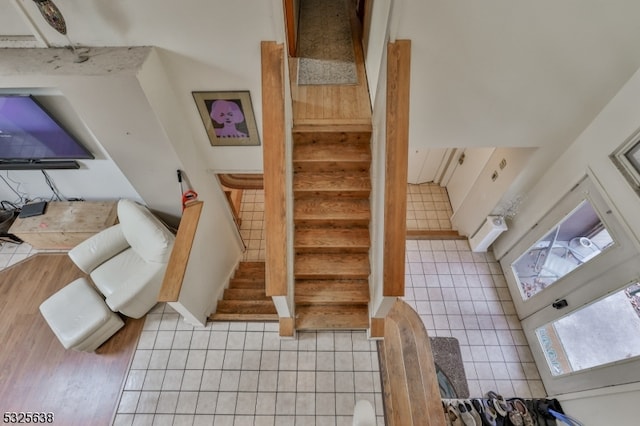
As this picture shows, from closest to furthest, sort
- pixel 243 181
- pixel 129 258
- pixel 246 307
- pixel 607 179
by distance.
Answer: pixel 607 179 < pixel 129 258 < pixel 246 307 < pixel 243 181

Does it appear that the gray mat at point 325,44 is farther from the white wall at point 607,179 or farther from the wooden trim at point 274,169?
the white wall at point 607,179

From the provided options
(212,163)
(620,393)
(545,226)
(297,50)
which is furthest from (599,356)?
(297,50)

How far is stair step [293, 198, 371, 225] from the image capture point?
2984 millimetres

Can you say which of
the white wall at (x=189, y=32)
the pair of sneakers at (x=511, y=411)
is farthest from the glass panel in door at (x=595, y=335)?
the white wall at (x=189, y=32)

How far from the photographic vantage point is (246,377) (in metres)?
2.74

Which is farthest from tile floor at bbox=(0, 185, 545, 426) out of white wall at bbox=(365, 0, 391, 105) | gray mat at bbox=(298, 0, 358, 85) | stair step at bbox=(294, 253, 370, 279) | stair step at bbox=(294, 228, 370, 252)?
gray mat at bbox=(298, 0, 358, 85)

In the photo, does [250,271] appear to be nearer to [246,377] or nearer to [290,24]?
[246,377]

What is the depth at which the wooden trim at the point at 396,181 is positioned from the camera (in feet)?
6.87

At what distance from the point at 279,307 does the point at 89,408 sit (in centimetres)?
200

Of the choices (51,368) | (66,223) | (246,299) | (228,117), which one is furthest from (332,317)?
(66,223)

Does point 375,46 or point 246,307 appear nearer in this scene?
point 375,46

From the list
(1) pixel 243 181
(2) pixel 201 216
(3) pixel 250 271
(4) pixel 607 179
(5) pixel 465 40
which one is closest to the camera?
(5) pixel 465 40

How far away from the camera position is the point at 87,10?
2119 mm

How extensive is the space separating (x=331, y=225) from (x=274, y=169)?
1037 mm
